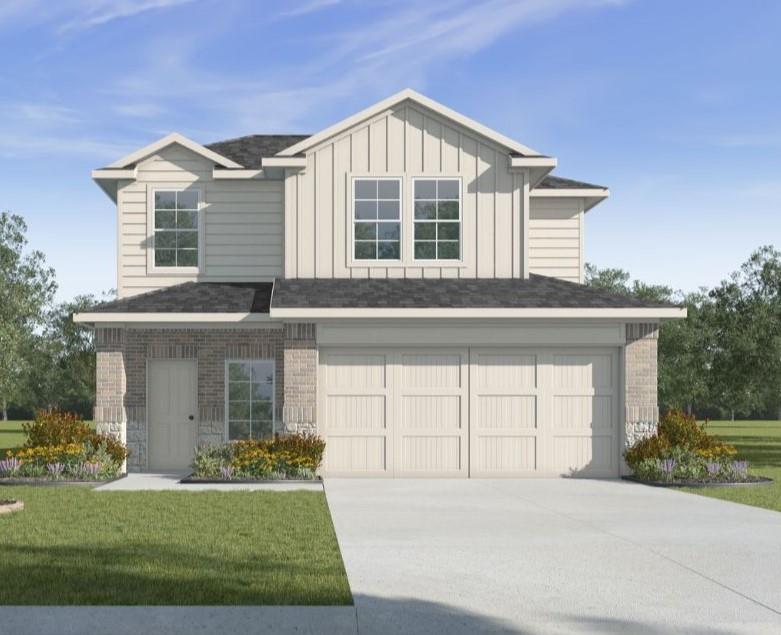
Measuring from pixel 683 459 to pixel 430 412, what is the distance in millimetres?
5103

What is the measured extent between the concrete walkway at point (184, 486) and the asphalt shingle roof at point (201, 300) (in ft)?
11.7

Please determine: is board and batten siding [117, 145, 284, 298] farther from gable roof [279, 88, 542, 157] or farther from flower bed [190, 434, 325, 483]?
flower bed [190, 434, 325, 483]

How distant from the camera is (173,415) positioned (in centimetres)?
2206

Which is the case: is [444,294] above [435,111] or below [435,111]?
below

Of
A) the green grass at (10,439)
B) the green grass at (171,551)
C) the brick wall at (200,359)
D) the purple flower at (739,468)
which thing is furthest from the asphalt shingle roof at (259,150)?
the green grass at (171,551)

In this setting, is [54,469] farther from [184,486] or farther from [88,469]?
[184,486]

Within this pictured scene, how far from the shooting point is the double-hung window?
866 inches

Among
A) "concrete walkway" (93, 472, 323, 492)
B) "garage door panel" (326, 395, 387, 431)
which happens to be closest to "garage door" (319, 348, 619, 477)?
"garage door panel" (326, 395, 387, 431)

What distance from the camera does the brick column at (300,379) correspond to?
67.6 feet

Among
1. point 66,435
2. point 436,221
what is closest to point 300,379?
point 66,435

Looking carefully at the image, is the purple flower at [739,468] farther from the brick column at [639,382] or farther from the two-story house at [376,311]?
the two-story house at [376,311]

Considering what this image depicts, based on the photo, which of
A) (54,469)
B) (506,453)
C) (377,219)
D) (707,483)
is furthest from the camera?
(377,219)

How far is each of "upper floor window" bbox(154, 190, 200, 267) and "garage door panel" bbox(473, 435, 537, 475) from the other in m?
7.96

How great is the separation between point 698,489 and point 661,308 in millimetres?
3803
